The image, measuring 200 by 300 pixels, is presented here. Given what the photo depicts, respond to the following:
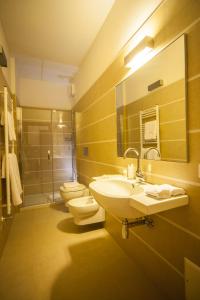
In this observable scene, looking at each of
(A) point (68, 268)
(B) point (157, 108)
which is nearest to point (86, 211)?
(A) point (68, 268)

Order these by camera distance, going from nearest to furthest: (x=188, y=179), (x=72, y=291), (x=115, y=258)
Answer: (x=188, y=179), (x=72, y=291), (x=115, y=258)

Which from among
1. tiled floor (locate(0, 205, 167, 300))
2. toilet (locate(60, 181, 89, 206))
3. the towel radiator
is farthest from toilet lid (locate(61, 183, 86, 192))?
the towel radiator

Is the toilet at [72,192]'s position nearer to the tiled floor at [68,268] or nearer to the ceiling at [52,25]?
the tiled floor at [68,268]

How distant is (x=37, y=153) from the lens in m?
3.94

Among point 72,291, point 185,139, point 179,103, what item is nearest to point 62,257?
point 72,291

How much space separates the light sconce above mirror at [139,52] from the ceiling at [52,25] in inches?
32.9

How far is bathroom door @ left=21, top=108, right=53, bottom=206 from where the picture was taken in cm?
382

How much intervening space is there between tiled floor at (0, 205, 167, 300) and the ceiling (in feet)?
8.69

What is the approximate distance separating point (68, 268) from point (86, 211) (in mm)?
634

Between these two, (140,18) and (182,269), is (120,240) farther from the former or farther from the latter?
(140,18)

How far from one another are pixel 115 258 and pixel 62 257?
0.54 m

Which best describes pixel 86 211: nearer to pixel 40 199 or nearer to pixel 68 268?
pixel 68 268

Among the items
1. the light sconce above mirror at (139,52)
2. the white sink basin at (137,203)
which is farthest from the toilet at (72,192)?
the light sconce above mirror at (139,52)

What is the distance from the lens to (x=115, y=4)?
184 cm
